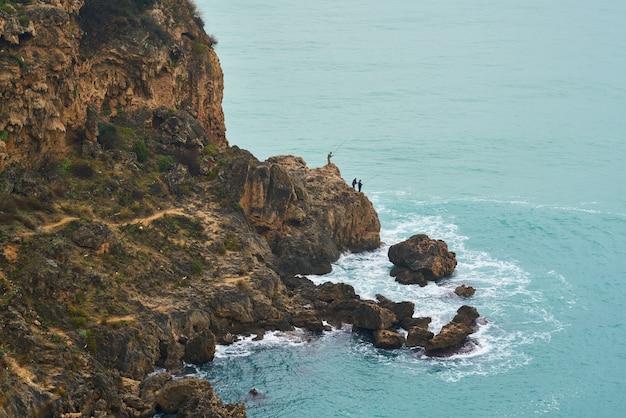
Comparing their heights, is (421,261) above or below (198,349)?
above

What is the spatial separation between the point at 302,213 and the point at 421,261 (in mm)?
8095

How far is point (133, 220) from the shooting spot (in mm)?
63844

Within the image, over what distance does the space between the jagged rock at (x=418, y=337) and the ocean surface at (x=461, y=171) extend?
63 cm

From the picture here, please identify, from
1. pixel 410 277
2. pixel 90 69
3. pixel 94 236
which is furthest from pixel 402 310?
pixel 90 69

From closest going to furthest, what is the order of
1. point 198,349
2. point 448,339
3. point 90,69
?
point 198,349 < point 448,339 < point 90,69

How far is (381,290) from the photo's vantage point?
2800 inches

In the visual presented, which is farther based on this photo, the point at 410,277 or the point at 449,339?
the point at 410,277

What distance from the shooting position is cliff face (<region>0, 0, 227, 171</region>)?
60438 millimetres

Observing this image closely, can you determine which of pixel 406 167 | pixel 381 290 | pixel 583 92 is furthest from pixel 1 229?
pixel 583 92

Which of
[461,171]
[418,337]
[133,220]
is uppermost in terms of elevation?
[133,220]

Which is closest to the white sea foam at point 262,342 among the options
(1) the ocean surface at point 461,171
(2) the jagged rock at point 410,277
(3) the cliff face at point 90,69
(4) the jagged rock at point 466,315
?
(1) the ocean surface at point 461,171

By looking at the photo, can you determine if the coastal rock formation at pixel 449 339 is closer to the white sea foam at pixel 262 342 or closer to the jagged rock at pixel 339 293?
the jagged rock at pixel 339 293

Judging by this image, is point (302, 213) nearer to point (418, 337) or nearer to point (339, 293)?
point (339, 293)

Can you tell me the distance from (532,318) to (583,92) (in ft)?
231
